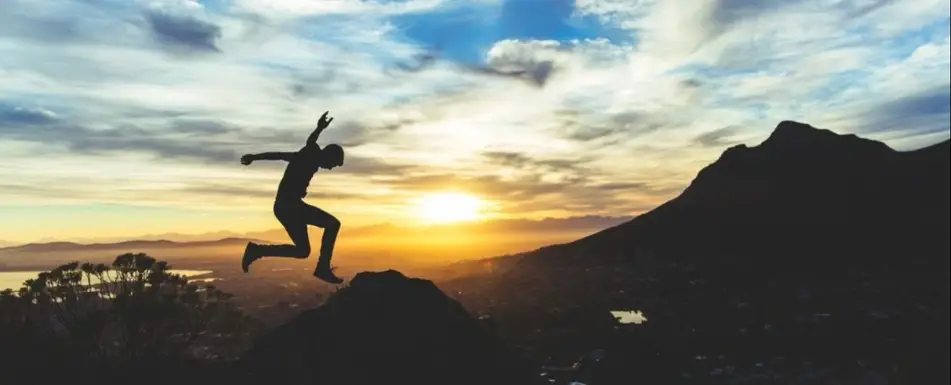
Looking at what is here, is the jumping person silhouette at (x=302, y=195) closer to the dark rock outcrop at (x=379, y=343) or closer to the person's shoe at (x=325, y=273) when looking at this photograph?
the person's shoe at (x=325, y=273)

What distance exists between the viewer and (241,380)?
21.7m

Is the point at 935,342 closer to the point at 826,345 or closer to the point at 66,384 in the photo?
the point at 826,345

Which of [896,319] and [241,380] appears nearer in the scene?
[241,380]

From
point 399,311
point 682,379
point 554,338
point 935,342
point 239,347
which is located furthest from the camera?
point 554,338

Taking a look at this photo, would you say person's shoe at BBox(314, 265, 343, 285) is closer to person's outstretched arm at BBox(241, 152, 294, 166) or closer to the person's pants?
the person's pants

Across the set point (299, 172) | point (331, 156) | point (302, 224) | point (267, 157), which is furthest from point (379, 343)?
point (267, 157)

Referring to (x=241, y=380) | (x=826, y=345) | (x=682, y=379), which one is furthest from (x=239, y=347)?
(x=826, y=345)

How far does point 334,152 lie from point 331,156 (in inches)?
5.5

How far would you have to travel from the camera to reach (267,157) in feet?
59.9

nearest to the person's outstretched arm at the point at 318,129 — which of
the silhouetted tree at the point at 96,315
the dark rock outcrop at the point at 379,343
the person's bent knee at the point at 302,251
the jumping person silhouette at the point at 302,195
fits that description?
the jumping person silhouette at the point at 302,195

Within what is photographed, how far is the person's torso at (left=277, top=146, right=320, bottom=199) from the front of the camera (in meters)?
18.0

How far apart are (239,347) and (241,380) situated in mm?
96265

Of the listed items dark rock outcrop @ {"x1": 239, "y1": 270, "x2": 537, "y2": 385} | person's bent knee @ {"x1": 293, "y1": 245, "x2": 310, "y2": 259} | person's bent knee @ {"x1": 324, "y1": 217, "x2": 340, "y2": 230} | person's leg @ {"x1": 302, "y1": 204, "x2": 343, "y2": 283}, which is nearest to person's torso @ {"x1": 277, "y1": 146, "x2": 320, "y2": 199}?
person's leg @ {"x1": 302, "y1": 204, "x2": 343, "y2": 283}

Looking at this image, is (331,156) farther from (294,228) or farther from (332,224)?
(294,228)
